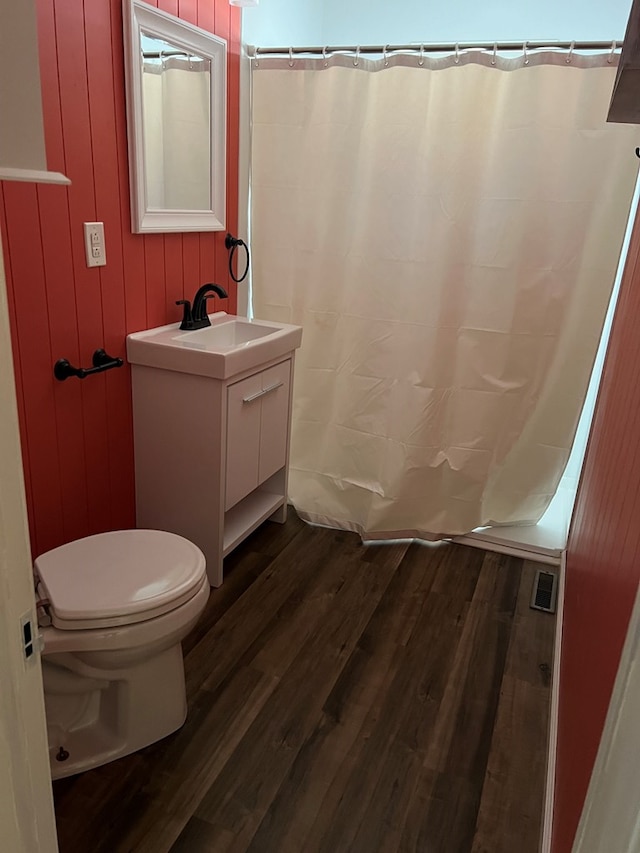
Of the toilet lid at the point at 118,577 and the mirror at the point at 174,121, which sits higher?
the mirror at the point at 174,121

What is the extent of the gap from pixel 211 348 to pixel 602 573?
1.38 m

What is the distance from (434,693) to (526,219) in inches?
65.6

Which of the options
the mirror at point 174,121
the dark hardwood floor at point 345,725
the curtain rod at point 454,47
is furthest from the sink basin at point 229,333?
the curtain rod at point 454,47

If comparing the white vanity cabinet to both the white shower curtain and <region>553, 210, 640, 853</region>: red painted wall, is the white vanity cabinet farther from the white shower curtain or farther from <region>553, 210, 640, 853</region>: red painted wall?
<region>553, 210, 640, 853</region>: red painted wall

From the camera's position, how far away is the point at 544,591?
8.21 feet

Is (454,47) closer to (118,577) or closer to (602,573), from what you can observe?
(602,573)

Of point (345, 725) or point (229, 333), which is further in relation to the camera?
point (229, 333)

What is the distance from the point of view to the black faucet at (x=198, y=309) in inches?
96.0

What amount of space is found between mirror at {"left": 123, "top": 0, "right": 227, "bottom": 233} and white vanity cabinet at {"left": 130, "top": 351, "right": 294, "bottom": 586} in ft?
1.88

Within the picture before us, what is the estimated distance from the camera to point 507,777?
170 cm

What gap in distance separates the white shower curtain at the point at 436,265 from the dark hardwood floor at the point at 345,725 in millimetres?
429

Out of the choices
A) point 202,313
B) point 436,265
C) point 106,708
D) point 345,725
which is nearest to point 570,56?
point 436,265

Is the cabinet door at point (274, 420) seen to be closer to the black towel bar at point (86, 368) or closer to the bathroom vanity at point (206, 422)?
the bathroom vanity at point (206, 422)

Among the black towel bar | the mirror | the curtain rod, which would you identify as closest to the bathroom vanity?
the black towel bar
